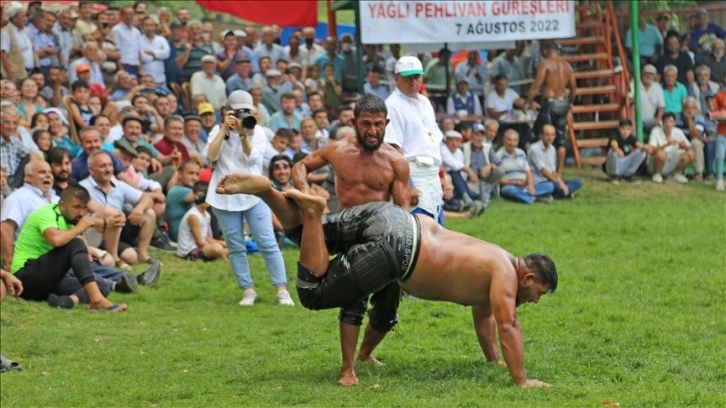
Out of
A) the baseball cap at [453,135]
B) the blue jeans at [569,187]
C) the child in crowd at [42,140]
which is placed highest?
the child in crowd at [42,140]

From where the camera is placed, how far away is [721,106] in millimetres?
19219

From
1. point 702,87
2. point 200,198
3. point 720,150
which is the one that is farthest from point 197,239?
point 702,87

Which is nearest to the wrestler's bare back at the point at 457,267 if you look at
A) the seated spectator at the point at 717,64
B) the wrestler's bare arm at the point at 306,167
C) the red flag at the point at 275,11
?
the wrestler's bare arm at the point at 306,167

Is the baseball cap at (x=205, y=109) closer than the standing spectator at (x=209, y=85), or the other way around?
the baseball cap at (x=205, y=109)

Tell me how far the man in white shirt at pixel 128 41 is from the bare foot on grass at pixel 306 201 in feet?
35.3

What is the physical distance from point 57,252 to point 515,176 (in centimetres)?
834

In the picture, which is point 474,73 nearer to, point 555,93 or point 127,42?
point 555,93

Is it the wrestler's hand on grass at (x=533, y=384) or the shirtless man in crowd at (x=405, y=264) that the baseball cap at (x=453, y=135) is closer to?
the shirtless man in crowd at (x=405, y=264)

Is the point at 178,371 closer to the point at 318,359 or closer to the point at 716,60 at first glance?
the point at 318,359

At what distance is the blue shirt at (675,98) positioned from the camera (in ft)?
67.1

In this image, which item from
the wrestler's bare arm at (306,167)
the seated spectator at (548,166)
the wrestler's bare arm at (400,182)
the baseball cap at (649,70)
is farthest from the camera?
the baseball cap at (649,70)

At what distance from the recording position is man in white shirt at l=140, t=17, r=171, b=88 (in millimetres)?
18047

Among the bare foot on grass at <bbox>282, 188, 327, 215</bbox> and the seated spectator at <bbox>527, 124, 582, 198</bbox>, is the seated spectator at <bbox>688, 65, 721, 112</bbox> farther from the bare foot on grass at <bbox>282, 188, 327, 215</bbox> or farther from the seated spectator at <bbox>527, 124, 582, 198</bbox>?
the bare foot on grass at <bbox>282, 188, 327, 215</bbox>

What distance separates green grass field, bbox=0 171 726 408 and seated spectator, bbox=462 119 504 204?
10.7ft
